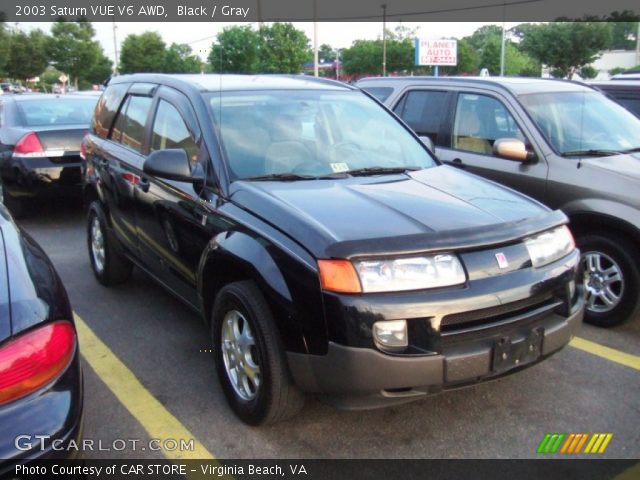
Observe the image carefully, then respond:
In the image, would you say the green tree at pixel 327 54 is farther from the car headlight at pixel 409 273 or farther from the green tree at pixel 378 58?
the car headlight at pixel 409 273

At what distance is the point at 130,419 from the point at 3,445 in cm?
138

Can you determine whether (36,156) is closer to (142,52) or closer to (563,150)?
(563,150)

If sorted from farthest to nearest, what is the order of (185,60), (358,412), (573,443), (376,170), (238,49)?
(185,60) → (238,49) → (376,170) → (358,412) → (573,443)

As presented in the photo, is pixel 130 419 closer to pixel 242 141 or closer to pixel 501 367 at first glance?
pixel 242 141

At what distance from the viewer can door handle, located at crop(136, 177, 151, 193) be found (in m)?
4.20

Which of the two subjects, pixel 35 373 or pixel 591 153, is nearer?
pixel 35 373

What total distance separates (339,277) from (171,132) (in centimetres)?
198

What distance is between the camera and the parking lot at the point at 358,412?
9.85ft

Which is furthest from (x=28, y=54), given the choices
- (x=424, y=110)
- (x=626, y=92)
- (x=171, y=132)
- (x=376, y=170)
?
(x=376, y=170)

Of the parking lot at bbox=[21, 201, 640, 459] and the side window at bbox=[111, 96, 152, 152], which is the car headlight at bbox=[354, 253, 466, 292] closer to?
the parking lot at bbox=[21, 201, 640, 459]

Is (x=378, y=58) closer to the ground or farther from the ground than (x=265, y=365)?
farther from the ground

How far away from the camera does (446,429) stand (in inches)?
124

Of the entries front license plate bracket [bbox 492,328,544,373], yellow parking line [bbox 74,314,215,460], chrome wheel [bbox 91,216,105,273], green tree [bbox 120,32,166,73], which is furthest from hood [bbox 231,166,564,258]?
green tree [bbox 120,32,166,73]

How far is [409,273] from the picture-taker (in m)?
2.67
